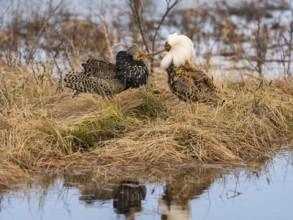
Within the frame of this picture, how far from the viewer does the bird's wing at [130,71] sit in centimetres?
1001

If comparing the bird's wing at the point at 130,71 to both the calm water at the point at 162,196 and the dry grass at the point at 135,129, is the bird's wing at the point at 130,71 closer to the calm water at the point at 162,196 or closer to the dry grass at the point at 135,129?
the dry grass at the point at 135,129

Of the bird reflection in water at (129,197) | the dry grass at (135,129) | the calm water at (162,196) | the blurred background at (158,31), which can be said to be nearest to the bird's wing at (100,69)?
the dry grass at (135,129)

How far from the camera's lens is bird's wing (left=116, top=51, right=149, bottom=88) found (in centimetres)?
1001

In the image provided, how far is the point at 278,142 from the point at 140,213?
329 centimetres

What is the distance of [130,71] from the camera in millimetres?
10016

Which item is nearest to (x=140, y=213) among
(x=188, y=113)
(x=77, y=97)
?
(x=188, y=113)

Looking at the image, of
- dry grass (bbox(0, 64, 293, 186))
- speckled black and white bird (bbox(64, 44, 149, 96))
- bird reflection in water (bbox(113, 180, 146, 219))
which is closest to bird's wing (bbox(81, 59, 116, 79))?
speckled black and white bird (bbox(64, 44, 149, 96))

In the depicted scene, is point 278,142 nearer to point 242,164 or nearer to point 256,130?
point 256,130

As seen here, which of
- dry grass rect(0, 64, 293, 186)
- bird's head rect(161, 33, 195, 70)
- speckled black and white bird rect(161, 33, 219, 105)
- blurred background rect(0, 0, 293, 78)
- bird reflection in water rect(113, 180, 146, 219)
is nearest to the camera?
bird reflection in water rect(113, 180, 146, 219)

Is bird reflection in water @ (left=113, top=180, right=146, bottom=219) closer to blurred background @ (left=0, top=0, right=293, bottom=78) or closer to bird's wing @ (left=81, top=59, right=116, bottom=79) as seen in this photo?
bird's wing @ (left=81, top=59, right=116, bottom=79)

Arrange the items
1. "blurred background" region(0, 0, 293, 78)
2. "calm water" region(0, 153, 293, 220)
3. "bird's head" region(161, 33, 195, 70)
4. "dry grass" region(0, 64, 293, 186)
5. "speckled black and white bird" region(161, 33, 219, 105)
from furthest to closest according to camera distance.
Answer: "blurred background" region(0, 0, 293, 78) → "bird's head" region(161, 33, 195, 70) → "speckled black and white bird" region(161, 33, 219, 105) → "dry grass" region(0, 64, 293, 186) → "calm water" region(0, 153, 293, 220)

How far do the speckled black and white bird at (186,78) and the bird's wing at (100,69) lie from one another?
0.59 meters

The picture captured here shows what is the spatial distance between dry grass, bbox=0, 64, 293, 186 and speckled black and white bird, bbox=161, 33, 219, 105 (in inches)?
5.6

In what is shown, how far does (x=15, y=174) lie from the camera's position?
794 cm
